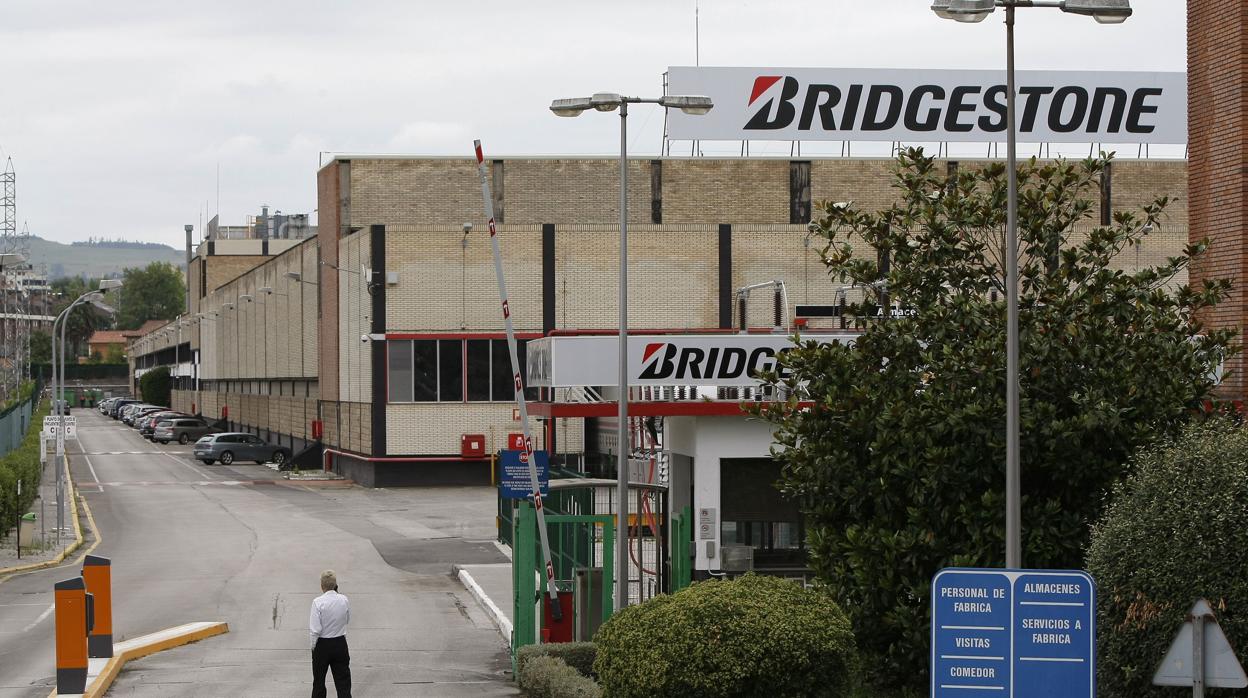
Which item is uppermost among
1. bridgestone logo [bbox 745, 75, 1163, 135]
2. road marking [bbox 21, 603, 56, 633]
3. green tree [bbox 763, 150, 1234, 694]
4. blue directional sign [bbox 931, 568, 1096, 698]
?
bridgestone logo [bbox 745, 75, 1163, 135]

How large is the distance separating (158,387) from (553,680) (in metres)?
133

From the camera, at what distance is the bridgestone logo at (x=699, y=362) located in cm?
2462

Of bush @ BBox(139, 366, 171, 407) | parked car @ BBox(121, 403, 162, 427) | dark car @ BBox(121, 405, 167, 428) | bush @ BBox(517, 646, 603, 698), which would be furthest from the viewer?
bush @ BBox(139, 366, 171, 407)

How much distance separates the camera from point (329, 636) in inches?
628

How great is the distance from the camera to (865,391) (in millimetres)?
14805

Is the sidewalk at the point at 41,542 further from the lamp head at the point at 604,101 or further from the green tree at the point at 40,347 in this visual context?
the green tree at the point at 40,347

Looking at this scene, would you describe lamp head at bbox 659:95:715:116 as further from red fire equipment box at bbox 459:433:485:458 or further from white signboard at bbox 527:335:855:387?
red fire equipment box at bbox 459:433:485:458

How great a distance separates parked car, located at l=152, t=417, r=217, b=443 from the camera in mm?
89750

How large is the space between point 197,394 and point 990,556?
11025cm

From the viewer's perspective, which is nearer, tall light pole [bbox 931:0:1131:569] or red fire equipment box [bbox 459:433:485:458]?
tall light pole [bbox 931:0:1131:569]

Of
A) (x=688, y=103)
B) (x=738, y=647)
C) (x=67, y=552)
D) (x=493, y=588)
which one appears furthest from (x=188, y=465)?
(x=738, y=647)

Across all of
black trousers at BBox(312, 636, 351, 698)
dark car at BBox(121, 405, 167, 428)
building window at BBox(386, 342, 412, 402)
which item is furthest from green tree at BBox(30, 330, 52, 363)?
black trousers at BBox(312, 636, 351, 698)

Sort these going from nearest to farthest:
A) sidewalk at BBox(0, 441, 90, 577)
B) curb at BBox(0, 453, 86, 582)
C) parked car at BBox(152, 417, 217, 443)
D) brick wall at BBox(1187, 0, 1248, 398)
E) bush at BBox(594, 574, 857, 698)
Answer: bush at BBox(594, 574, 857, 698)
brick wall at BBox(1187, 0, 1248, 398)
curb at BBox(0, 453, 86, 582)
sidewalk at BBox(0, 441, 90, 577)
parked car at BBox(152, 417, 217, 443)

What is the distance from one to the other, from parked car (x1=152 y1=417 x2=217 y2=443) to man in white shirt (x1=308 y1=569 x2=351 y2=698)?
7704 cm
